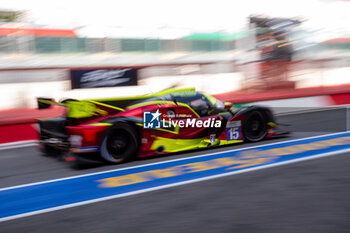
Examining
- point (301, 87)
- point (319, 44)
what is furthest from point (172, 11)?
point (301, 87)

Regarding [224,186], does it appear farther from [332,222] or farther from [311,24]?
[311,24]

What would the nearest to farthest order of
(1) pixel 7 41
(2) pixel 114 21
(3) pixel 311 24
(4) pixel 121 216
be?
(4) pixel 121 216, (1) pixel 7 41, (2) pixel 114 21, (3) pixel 311 24

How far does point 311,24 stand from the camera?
20.5 metres

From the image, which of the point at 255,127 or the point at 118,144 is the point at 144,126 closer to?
the point at 118,144

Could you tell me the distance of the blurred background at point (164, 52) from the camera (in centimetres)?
1064

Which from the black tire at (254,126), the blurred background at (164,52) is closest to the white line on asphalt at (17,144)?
the blurred background at (164,52)

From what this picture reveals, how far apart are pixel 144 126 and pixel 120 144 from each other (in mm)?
493

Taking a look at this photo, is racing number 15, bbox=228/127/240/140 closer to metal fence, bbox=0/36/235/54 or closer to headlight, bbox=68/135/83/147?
headlight, bbox=68/135/83/147

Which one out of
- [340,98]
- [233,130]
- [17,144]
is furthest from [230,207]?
[340,98]

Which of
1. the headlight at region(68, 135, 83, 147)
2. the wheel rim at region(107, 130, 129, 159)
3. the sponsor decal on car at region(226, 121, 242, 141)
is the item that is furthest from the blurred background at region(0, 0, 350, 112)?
the sponsor decal on car at region(226, 121, 242, 141)

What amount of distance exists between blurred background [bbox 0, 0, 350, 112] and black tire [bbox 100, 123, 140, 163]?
4278 millimetres

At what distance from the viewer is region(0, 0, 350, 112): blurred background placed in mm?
10641

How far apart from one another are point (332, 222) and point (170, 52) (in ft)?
36.3

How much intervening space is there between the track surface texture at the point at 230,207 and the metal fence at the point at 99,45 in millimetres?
6554
